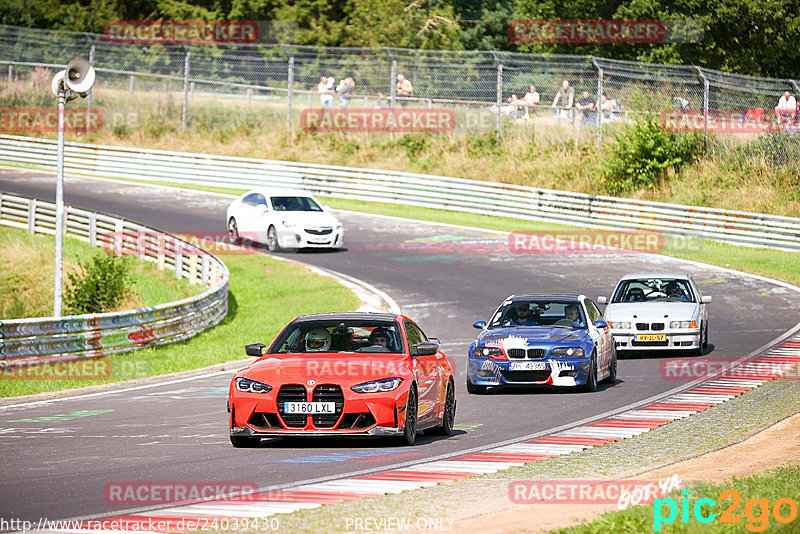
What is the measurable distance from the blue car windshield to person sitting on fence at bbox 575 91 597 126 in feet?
76.7

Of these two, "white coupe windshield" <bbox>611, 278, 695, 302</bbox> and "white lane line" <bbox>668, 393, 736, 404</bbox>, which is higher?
"white coupe windshield" <bbox>611, 278, 695, 302</bbox>

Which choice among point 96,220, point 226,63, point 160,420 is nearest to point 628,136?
point 226,63

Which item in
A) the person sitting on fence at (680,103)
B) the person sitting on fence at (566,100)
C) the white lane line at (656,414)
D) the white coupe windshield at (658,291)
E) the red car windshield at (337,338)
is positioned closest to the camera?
the red car windshield at (337,338)

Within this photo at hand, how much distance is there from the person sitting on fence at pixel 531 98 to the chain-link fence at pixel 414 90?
0.08 m

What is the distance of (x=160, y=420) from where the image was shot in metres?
13.8

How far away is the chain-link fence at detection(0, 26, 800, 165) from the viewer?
37.5 meters

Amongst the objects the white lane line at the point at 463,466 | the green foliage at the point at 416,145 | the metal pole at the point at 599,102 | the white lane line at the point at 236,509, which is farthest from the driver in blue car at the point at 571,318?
the green foliage at the point at 416,145

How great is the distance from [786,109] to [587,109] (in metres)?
7.20

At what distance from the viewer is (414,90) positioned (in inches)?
1665

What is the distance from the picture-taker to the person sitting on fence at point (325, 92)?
43719 millimetres

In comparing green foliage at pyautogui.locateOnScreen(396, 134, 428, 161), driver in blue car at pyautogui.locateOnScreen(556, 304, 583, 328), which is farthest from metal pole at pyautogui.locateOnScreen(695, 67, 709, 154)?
driver in blue car at pyautogui.locateOnScreen(556, 304, 583, 328)

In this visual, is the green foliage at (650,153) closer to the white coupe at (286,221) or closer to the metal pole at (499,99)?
the metal pole at (499,99)
